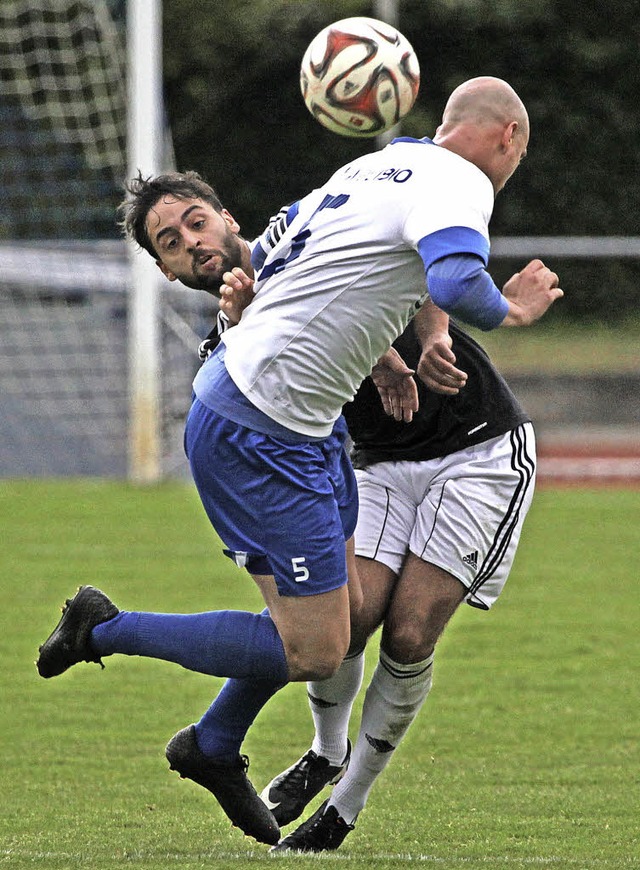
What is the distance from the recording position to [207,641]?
14.5 ft

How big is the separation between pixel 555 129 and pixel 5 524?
51.6 feet

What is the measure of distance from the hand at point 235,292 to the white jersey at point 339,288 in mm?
42

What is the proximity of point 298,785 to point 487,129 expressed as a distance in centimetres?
213

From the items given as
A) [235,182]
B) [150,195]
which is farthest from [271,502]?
[235,182]

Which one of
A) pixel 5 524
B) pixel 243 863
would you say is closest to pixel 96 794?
pixel 243 863

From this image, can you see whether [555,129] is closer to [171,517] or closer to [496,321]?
[171,517]

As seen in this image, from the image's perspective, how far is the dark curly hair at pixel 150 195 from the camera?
4.61 meters

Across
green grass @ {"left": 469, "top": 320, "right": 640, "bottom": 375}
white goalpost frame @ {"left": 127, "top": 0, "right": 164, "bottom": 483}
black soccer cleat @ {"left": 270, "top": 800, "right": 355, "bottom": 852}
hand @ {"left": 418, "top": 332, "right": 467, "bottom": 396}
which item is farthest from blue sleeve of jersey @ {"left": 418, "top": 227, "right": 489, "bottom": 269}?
green grass @ {"left": 469, "top": 320, "right": 640, "bottom": 375}

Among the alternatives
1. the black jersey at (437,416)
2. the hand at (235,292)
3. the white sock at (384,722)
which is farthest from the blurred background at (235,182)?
the hand at (235,292)

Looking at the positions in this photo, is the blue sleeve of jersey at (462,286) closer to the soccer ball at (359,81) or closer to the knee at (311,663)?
the knee at (311,663)

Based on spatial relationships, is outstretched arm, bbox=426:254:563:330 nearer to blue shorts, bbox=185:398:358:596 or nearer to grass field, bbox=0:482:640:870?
blue shorts, bbox=185:398:358:596

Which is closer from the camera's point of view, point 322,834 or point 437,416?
point 322,834

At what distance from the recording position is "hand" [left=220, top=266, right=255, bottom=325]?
447cm

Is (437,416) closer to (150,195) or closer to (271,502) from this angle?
(271,502)
